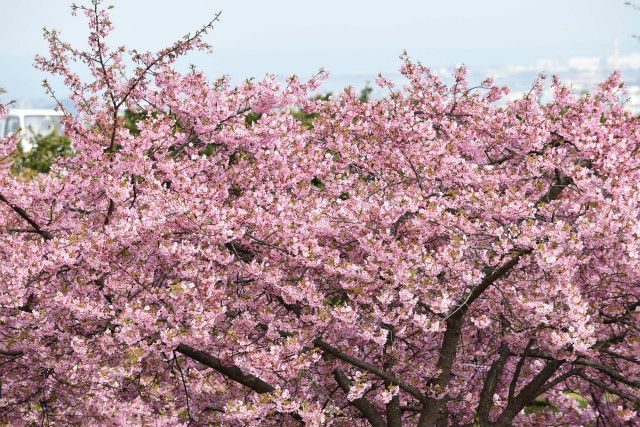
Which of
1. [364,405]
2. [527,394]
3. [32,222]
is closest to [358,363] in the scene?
[364,405]

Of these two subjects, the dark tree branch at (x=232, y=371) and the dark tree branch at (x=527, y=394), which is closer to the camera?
the dark tree branch at (x=232, y=371)

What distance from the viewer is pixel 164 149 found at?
9328 mm

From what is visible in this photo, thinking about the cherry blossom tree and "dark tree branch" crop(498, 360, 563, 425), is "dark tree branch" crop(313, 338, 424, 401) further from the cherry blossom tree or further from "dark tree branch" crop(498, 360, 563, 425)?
"dark tree branch" crop(498, 360, 563, 425)

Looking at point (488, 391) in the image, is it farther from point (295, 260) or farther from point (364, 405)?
point (295, 260)

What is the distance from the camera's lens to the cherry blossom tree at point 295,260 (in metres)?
7.89

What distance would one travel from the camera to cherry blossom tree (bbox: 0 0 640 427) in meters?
7.89

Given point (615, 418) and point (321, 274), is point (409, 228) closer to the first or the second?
point (321, 274)

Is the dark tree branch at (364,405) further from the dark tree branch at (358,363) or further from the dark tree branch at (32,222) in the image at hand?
the dark tree branch at (32,222)

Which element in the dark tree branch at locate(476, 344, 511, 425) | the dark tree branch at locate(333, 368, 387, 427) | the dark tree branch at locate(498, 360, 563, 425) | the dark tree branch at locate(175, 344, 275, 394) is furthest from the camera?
the dark tree branch at locate(476, 344, 511, 425)

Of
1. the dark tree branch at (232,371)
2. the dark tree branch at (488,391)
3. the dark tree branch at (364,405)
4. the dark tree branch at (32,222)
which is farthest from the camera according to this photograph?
the dark tree branch at (488,391)

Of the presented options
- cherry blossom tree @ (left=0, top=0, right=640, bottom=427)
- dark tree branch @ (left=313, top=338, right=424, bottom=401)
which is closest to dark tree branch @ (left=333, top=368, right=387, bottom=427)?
cherry blossom tree @ (left=0, top=0, right=640, bottom=427)

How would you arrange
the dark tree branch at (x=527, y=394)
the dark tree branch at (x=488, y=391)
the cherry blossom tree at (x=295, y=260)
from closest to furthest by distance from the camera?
the cherry blossom tree at (x=295, y=260) → the dark tree branch at (x=527, y=394) → the dark tree branch at (x=488, y=391)

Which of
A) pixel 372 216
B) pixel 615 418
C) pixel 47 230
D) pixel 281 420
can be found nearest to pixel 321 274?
pixel 372 216

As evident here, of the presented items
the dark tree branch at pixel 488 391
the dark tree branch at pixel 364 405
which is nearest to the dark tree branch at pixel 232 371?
the dark tree branch at pixel 364 405
